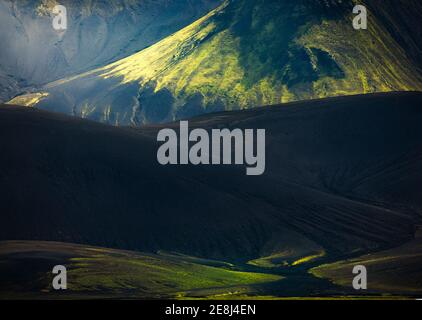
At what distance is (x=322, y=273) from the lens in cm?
19900

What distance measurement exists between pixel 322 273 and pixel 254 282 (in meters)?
20.2

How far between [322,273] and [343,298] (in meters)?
35.3
